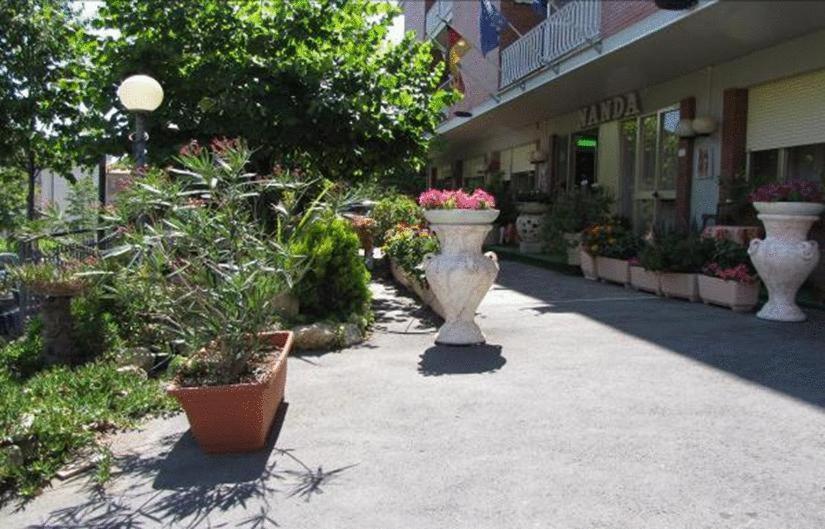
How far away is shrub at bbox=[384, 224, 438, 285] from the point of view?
955 centimetres

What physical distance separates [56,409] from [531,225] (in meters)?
12.6

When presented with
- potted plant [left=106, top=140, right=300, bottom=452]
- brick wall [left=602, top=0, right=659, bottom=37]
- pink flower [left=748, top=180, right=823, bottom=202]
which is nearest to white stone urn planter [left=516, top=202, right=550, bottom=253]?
brick wall [left=602, top=0, right=659, bottom=37]

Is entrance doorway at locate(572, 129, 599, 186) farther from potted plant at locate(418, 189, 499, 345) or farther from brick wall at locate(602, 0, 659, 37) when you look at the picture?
potted plant at locate(418, 189, 499, 345)

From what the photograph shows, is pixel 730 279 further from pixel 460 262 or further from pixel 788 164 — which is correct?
pixel 460 262

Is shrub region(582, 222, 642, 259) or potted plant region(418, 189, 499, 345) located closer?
potted plant region(418, 189, 499, 345)

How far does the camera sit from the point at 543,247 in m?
15.7

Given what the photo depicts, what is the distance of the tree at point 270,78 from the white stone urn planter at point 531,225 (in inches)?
248

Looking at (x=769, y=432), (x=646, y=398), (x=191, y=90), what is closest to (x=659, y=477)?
(x=769, y=432)

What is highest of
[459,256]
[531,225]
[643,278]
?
[531,225]

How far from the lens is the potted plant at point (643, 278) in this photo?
995 centimetres

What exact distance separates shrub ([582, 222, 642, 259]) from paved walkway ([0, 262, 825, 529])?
165 inches

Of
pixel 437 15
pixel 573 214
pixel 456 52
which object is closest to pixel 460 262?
pixel 573 214

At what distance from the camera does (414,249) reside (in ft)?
32.5

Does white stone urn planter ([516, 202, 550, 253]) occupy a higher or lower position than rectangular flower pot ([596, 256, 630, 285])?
higher
